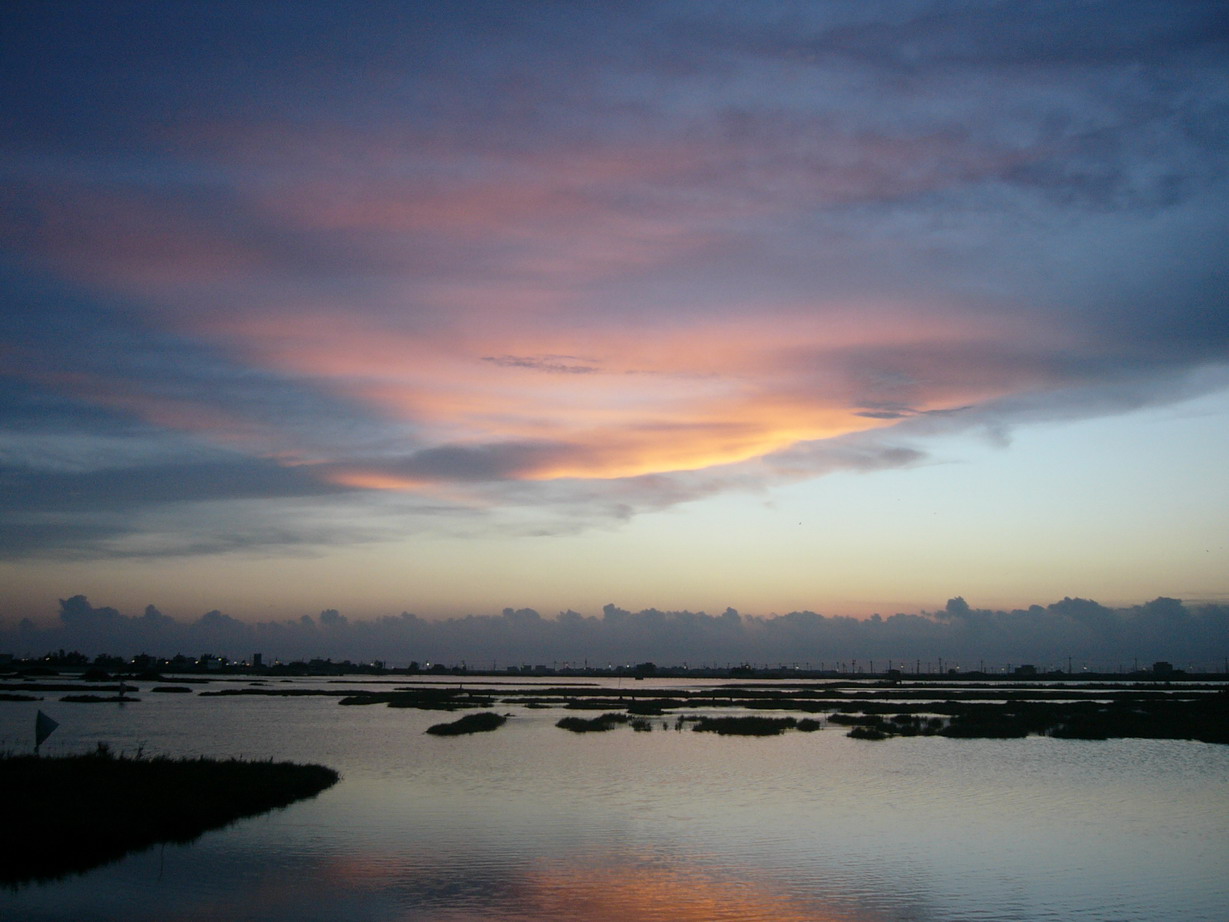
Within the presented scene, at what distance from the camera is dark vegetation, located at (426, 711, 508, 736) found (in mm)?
63672

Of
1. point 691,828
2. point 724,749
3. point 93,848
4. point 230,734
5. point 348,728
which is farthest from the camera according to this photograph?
point 348,728

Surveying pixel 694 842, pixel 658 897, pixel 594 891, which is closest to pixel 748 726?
pixel 694 842

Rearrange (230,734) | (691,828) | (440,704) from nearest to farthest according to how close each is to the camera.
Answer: (691,828) → (230,734) → (440,704)

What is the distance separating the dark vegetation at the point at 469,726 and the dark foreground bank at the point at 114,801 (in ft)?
83.0

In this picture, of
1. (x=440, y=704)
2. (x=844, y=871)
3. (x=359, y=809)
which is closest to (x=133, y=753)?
(x=359, y=809)

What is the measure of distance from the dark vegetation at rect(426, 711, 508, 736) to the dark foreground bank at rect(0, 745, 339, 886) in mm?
25288

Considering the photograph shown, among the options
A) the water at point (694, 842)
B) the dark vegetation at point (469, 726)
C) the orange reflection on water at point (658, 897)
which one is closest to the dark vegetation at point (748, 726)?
the water at point (694, 842)

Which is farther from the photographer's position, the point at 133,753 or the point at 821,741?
the point at 821,741

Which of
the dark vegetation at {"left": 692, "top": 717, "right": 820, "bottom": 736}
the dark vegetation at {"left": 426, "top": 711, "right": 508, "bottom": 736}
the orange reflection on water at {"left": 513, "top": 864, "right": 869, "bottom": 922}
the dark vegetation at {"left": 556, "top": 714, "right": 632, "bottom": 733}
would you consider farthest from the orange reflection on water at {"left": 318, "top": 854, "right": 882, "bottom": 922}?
the dark vegetation at {"left": 556, "top": 714, "right": 632, "bottom": 733}

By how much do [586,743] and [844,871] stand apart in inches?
1406

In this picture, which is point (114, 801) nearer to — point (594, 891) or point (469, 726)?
point (594, 891)

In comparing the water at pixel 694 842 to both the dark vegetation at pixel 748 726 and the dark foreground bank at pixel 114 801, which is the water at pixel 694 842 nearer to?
the dark foreground bank at pixel 114 801

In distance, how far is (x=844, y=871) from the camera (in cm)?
2508

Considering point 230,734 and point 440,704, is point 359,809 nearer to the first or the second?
point 230,734
